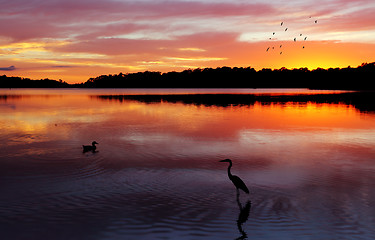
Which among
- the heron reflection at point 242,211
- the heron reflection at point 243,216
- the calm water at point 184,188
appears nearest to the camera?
the heron reflection at point 243,216

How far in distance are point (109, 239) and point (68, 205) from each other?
3.05m

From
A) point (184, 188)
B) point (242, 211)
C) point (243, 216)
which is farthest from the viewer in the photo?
point (184, 188)

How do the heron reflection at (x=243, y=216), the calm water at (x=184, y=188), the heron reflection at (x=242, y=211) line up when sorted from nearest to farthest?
the heron reflection at (x=243, y=216)
the heron reflection at (x=242, y=211)
the calm water at (x=184, y=188)

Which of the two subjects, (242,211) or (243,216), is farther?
(242,211)

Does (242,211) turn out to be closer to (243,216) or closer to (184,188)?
(243,216)

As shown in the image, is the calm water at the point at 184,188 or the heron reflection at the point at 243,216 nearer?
the heron reflection at the point at 243,216

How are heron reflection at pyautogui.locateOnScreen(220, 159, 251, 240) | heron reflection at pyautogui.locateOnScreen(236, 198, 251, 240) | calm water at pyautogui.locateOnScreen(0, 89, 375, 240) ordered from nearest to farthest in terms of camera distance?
heron reflection at pyautogui.locateOnScreen(236, 198, 251, 240) < heron reflection at pyautogui.locateOnScreen(220, 159, 251, 240) < calm water at pyautogui.locateOnScreen(0, 89, 375, 240)

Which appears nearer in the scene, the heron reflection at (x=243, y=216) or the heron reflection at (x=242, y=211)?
the heron reflection at (x=243, y=216)

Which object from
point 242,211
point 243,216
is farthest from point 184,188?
point 243,216

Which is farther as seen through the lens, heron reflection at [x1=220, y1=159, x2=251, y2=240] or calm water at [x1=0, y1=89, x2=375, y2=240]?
calm water at [x1=0, y1=89, x2=375, y2=240]

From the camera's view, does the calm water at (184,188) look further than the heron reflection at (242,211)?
Yes

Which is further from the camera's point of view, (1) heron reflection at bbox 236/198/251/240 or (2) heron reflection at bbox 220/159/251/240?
(2) heron reflection at bbox 220/159/251/240

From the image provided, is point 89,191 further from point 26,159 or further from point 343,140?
point 343,140

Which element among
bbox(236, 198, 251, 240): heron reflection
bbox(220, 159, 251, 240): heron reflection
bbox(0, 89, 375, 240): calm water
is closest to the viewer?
bbox(236, 198, 251, 240): heron reflection
